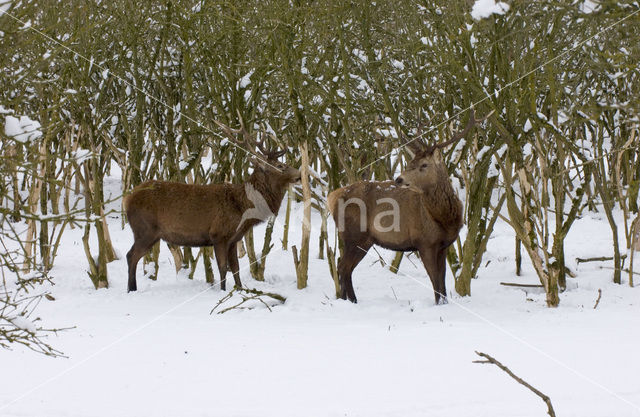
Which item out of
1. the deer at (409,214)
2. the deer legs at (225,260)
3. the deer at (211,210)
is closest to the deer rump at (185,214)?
the deer at (211,210)

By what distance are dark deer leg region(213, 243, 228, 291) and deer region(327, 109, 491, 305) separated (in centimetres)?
150

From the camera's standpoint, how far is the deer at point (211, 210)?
896 cm

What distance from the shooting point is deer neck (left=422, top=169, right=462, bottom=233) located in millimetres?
7699

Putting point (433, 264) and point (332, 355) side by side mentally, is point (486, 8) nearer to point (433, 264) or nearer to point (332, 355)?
point (433, 264)

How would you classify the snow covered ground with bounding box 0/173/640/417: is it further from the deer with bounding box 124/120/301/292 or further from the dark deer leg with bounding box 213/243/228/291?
the deer with bounding box 124/120/301/292

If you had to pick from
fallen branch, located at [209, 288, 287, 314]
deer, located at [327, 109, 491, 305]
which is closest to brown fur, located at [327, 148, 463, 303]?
deer, located at [327, 109, 491, 305]

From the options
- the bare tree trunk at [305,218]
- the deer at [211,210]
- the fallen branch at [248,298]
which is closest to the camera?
the fallen branch at [248,298]

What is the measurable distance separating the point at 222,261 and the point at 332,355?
356 centimetres

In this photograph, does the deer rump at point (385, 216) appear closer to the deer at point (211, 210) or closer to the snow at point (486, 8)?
the deer at point (211, 210)

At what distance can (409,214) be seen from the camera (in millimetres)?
7969

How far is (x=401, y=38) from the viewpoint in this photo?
912cm

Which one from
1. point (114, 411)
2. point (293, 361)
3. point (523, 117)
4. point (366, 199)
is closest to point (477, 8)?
point (523, 117)

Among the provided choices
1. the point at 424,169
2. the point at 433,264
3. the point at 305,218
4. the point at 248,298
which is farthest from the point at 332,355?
the point at 305,218

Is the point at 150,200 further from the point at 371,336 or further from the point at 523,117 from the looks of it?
the point at 523,117
